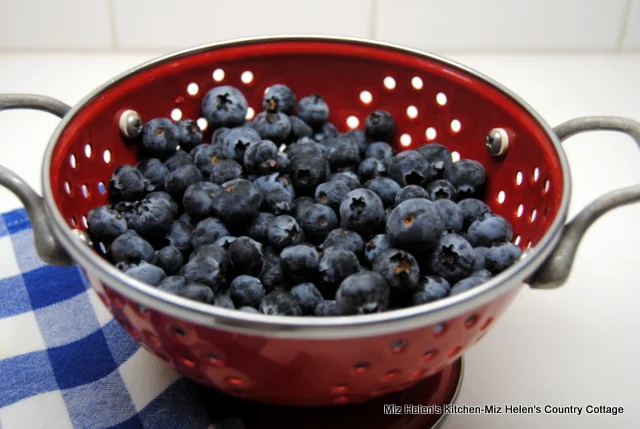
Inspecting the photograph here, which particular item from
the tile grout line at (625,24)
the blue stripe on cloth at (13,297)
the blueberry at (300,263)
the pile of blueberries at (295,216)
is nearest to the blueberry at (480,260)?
the pile of blueberries at (295,216)

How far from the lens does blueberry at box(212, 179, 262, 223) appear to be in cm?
89

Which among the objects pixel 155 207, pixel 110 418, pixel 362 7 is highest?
pixel 362 7

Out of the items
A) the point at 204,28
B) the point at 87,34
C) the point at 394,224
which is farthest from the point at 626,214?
the point at 87,34

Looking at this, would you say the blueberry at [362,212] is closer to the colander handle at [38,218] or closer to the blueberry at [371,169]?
the blueberry at [371,169]

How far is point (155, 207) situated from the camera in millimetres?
904

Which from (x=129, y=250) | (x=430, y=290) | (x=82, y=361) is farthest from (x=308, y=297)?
(x=82, y=361)

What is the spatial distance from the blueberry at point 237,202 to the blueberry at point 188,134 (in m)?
0.20

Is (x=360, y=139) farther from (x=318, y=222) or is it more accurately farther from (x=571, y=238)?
(x=571, y=238)

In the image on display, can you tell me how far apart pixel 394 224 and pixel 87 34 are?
1251 millimetres

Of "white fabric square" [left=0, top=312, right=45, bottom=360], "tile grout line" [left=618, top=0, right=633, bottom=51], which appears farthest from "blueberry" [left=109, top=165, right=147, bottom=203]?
"tile grout line" [left=618, top=0, right=633, bottom=51]

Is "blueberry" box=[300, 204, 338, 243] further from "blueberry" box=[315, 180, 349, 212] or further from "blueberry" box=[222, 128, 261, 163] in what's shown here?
"blueberry" box=[222, 128, 261, 163]

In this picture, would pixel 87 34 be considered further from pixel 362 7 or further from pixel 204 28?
pixel 362 7

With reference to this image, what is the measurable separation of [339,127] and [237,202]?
37 centimetres

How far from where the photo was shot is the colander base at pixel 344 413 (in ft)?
2.56
